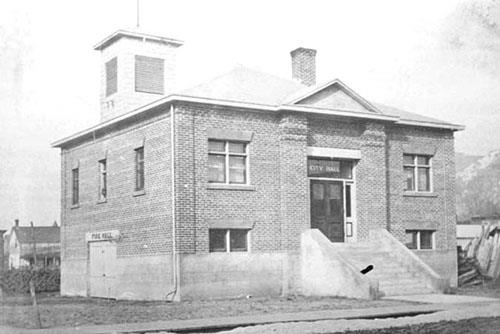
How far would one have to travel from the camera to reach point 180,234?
2045cm

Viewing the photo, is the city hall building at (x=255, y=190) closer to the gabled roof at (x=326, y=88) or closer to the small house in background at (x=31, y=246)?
the gabled roof at (x=326, y=88)

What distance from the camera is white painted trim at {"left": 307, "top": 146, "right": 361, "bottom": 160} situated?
75.5 ft

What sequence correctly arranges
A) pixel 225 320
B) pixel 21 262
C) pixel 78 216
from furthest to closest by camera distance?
1. pixel 21 262
2. pixel 78 216
3. pixel 225 320

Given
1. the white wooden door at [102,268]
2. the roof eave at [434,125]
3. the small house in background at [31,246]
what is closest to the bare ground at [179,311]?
the white wooden door at [102,268]

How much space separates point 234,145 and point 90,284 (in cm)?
858

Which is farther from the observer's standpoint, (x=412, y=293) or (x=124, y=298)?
(x=124, y=298)

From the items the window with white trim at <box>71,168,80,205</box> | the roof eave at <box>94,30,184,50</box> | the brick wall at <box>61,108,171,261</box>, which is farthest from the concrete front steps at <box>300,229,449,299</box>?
the window with white trim at <box>71,168,80,205</box>

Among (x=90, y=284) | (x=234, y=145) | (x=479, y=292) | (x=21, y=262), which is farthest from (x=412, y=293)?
(x=21, y=262)

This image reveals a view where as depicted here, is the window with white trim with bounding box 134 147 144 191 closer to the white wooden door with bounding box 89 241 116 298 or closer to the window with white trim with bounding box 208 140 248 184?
the white wooden door with bounding box 89 241 116 298

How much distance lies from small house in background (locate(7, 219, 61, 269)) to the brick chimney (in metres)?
50.8

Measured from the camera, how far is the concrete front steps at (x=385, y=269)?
68.5 feet

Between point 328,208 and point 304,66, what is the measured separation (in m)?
6.40

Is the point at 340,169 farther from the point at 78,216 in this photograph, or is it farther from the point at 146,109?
the point at 78,216

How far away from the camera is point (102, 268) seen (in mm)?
25109
